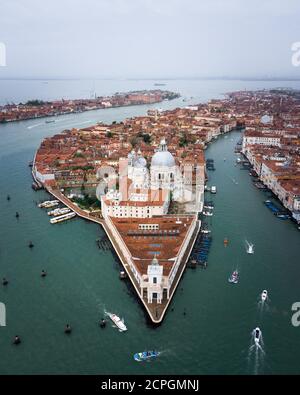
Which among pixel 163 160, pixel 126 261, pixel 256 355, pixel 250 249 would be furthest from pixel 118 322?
pixel 163 160

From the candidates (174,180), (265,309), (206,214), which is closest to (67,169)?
(174,180)

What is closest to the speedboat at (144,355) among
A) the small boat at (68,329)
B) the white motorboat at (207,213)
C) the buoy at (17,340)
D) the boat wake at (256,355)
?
the small boat at (68,329)

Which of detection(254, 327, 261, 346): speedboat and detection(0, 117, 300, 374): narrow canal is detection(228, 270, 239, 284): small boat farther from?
detection(254, 327, 261, 346): speedboat

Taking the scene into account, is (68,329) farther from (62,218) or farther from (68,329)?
(62,218)

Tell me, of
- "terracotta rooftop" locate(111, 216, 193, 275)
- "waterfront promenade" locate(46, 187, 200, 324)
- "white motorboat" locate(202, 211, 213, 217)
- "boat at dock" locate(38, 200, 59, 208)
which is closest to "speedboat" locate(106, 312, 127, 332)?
"waterfront promenade" locate(46, 187, 200, 324)

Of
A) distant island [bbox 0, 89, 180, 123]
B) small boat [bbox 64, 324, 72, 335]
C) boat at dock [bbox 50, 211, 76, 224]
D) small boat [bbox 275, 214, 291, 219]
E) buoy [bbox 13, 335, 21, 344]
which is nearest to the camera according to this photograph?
buoy [bbox 13, 335, 21, 344]

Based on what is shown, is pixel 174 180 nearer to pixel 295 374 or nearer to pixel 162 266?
pixel 162 266
